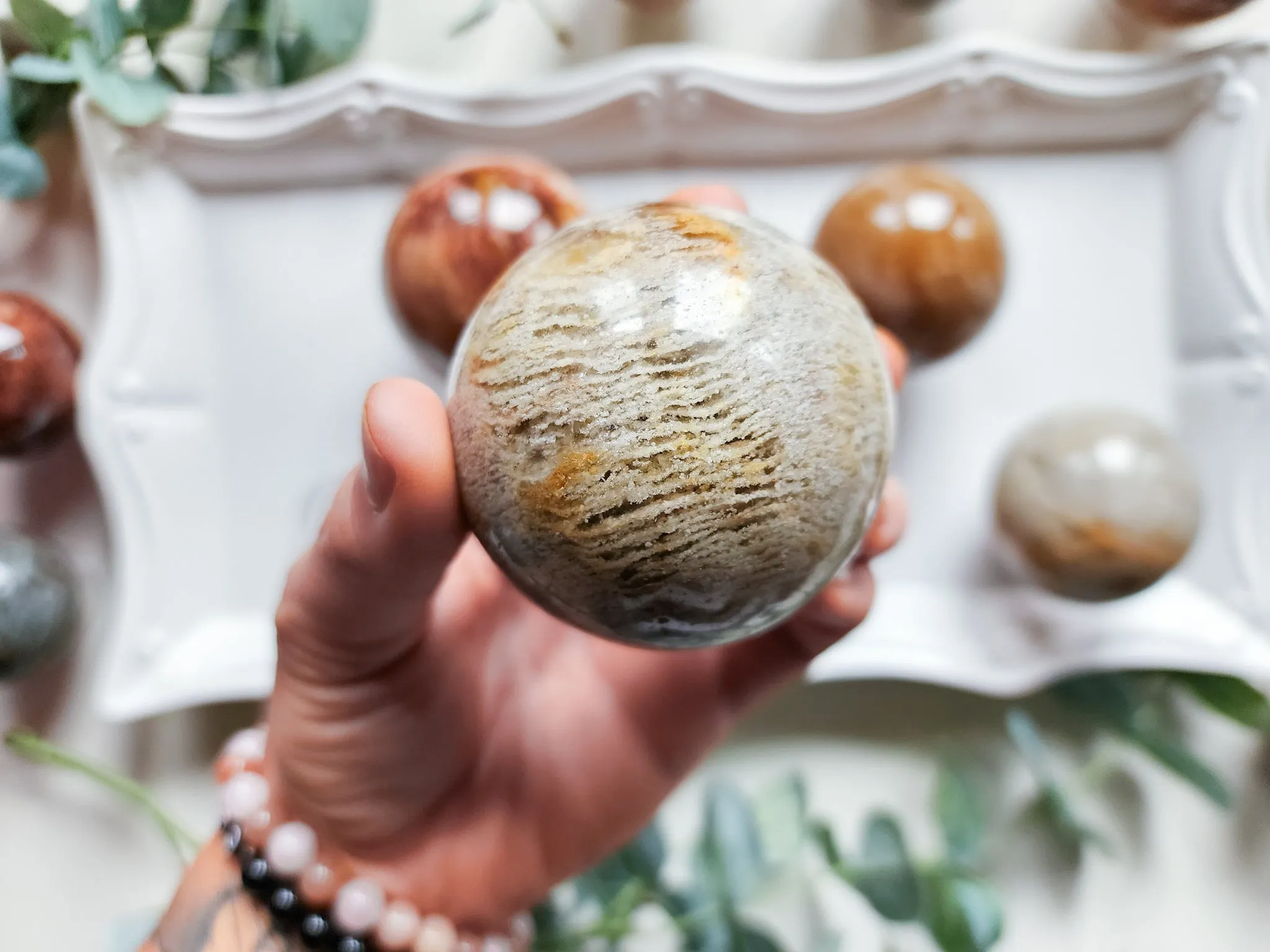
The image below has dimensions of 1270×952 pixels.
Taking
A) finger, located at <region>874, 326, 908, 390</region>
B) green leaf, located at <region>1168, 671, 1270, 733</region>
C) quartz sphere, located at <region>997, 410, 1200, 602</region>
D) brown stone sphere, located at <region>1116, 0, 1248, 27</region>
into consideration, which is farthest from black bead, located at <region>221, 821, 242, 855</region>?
brown stone sphere, located at <region>1116, 0, 1248, 27</region>

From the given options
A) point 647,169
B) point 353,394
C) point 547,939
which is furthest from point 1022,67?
point 547,939

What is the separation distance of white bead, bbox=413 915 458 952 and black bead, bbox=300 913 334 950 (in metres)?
0.05

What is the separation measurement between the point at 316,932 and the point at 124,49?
681mm

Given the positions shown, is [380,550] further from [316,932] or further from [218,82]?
[218,82]

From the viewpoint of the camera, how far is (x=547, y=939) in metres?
0.78

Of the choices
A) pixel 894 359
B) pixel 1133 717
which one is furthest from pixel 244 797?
→ pixel 1133 717

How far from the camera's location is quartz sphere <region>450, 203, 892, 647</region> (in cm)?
36

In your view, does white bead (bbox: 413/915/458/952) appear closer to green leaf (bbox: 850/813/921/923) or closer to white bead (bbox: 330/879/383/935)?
white bead (bbox: 330/879/383/935)

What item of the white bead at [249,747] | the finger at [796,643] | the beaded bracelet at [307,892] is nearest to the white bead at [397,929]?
the beaded bracelet at [307,892]

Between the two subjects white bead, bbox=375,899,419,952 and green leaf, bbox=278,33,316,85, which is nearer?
white bead, bbox=375,899,419,952

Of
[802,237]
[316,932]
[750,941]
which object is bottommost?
[750,941]

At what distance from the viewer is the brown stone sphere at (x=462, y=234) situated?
2.19 ft

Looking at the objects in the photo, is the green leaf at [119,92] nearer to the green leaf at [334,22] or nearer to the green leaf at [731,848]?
the green leaf at [334,22]

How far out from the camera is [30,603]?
29.7 inches
